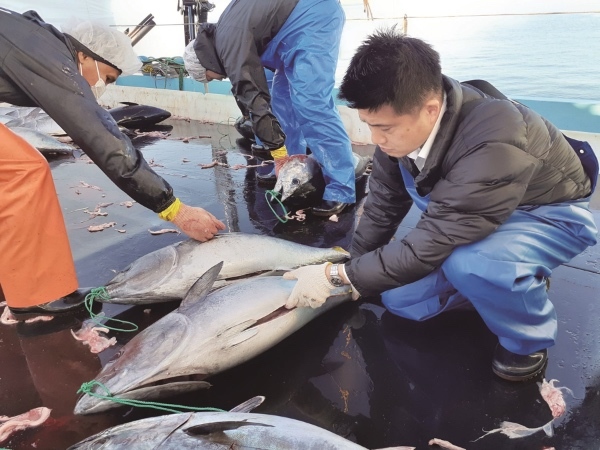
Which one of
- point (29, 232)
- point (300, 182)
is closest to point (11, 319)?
point (29, 232)

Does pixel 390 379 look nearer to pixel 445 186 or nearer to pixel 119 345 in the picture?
pixel 445 186

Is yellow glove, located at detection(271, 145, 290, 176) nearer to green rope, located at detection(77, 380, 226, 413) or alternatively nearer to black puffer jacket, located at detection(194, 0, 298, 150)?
black puffer jacket, located at detection(194, 0, 298, 150)

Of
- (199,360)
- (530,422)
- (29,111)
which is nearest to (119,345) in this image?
(199,360)

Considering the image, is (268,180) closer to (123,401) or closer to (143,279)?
(143,279)

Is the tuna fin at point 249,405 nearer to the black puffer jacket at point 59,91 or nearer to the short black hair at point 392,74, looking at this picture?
the short black hair at point 392,74

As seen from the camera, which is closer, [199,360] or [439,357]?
[199,360]

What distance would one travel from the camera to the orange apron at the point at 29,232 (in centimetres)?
271

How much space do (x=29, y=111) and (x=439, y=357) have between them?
860 cm

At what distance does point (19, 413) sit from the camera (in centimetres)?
222

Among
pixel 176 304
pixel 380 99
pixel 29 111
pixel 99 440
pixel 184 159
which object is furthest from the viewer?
pixel 29 111

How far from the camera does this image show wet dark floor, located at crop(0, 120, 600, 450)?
81.2 inches

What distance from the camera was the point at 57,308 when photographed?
9.77 ft

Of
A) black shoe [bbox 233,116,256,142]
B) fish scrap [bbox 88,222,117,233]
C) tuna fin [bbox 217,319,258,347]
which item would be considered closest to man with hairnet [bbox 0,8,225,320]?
tuna fin [bbox 217,319,258,347]

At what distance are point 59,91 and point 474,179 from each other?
Result: 88.5 inches
